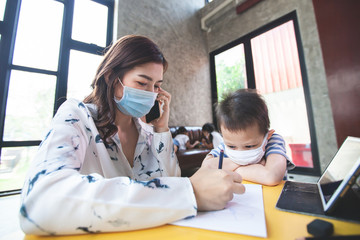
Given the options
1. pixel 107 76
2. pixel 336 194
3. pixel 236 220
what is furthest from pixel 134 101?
pixel 336 194

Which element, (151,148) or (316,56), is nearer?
(151,148)

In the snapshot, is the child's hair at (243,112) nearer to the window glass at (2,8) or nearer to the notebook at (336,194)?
the notebook at (336,194)

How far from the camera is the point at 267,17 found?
3.24 m

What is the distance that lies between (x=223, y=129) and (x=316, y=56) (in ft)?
9.40

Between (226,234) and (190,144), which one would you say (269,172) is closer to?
(226,234)

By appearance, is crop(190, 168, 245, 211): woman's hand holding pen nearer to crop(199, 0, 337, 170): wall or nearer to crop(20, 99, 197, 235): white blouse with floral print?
crop(20, 99, 197, 235): white blouse with floral print

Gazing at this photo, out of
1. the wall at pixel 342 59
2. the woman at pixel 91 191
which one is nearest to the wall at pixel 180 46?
the wall at pixel 342 59

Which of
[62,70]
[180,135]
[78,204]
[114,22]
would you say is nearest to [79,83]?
[62,70]

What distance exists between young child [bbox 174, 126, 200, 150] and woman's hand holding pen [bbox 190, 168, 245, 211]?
2445 mm

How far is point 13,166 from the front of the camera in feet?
6.92

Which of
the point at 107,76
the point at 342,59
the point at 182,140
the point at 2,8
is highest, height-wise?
the point at 2,8

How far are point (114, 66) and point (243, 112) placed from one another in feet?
2.34

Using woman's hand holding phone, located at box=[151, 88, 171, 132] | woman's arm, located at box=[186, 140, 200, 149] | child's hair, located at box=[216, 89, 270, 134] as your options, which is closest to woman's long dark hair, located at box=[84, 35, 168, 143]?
woman's hand holding phone, located at box=[151, 88, 171, 132]

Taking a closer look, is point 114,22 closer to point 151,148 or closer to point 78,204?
point 151,148
